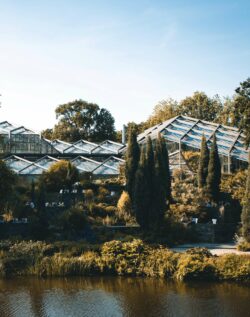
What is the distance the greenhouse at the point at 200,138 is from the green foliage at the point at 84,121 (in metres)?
24.5

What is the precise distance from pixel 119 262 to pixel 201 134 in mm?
27371

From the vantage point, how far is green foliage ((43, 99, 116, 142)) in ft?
247

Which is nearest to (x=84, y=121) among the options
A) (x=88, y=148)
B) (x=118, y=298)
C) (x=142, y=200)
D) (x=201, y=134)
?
(x=88, y=148)

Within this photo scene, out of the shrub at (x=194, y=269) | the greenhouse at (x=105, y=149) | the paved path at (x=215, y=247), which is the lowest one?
the shrub at (x=194, y=269)

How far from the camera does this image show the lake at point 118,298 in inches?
696

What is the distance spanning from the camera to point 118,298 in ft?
64.3

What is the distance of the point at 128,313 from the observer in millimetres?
17469

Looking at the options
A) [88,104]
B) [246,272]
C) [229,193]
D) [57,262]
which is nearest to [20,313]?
[57,262]

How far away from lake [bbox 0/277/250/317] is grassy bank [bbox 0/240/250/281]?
871 millimetres

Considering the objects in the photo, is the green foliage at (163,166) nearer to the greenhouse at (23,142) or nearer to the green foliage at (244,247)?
the green foliage at (244,247)

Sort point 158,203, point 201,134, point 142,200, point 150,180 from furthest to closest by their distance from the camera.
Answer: point 201,134 → point 150,180 → point 142,200 → point 158,203

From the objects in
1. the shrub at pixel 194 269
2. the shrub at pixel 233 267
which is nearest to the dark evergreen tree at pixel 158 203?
the shrub at pixel 194 269

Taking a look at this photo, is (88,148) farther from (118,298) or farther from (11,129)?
(118,298)

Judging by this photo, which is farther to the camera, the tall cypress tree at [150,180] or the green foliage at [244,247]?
the tall cypress tree at [150,180]
